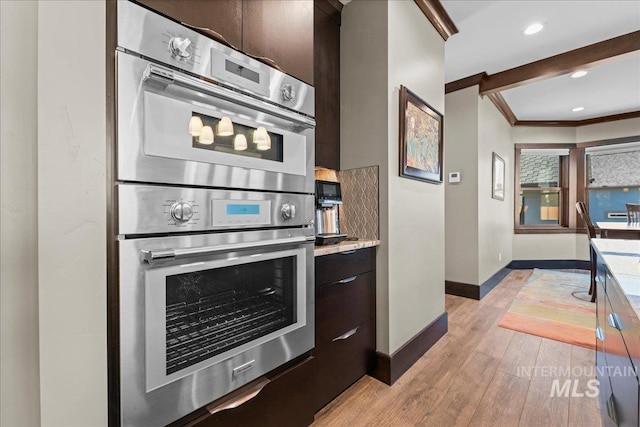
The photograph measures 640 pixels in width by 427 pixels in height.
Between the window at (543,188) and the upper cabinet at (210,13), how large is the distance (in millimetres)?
6014

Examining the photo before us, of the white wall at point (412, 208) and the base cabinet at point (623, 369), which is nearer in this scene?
the base cabinet at point (623, 369)

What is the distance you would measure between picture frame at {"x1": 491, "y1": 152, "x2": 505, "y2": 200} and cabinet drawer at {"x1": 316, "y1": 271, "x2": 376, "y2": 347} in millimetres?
3262

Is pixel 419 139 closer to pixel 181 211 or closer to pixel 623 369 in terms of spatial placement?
pixel 623 369

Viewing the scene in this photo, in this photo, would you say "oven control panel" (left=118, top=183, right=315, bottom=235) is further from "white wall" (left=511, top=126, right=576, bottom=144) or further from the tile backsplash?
"white wall" (left=511, top=126, right=576, bottom=144)

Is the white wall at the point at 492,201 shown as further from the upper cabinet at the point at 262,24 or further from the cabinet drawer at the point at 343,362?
the upper cabinet at the point at 262,24

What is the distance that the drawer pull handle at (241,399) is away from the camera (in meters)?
1.02

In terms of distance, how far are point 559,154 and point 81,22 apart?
707 centimetres

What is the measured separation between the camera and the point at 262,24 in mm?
1189

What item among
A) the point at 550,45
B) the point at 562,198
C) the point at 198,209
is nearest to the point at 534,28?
the point at 550,45

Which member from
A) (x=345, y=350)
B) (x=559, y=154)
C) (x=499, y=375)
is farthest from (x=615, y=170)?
(x=345, y=350)

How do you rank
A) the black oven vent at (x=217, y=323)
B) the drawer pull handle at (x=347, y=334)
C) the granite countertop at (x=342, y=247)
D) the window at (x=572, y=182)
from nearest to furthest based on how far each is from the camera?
the black oven vent at (x=217, y=323)
the granite countertop at (x=342, y=247)
the drawer pull handle at (x=347, y=334)
the window at (x=572, y=182)

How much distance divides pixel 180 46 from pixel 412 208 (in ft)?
5.90

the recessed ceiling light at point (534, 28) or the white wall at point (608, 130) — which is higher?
the recessed ceiling light at point (534, 28)

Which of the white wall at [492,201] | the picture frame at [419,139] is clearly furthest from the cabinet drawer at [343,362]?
the white wall at [492,201]
